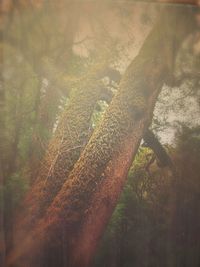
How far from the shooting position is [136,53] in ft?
10.4

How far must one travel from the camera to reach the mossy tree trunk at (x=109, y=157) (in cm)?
296

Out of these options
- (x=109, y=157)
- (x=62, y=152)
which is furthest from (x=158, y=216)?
(x=62, y=152)

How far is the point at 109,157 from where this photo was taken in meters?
3.11

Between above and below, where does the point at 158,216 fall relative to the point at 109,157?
below

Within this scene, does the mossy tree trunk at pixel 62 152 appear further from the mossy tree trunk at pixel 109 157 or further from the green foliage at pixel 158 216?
the green foliage at pixel 158 216

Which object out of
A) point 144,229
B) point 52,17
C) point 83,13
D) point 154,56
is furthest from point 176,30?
point 144,229

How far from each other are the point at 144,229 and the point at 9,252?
1.17 m

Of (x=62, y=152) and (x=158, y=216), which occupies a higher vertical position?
(x=62, y=152)

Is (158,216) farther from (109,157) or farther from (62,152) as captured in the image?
(62,152)

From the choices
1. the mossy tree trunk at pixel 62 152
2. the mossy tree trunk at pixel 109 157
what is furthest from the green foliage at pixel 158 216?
the mossy tree trunk at pixel 62 152

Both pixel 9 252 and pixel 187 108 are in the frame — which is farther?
pixel 187 108

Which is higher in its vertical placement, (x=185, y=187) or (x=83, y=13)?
(x=83, y=13)

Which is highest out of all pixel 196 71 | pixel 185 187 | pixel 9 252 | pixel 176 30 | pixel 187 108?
pixel 176 30

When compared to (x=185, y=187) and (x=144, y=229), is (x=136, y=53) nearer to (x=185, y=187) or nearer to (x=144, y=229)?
(x=185, y=187)
